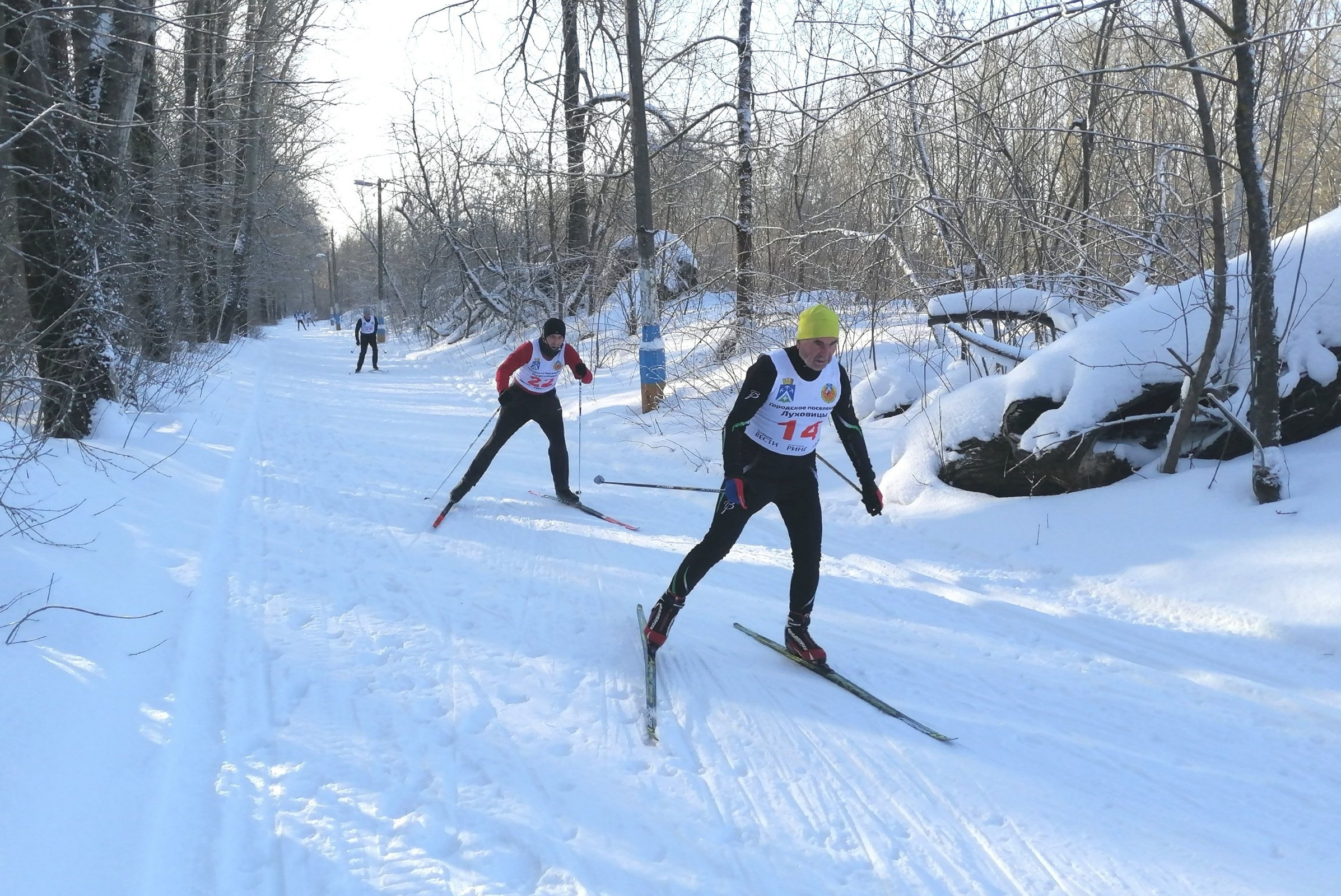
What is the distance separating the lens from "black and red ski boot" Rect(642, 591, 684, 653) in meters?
4.57

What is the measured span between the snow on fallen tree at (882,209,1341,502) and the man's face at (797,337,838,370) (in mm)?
3341

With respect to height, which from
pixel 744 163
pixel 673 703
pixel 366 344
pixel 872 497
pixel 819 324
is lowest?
pixel 673 703

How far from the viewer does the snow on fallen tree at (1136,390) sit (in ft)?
19.9

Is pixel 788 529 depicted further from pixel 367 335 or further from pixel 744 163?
pixel 367 335

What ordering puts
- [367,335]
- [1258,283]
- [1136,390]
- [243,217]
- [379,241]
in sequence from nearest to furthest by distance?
[1258,283], [1136,390], [367,335], [243,217], [379,241]

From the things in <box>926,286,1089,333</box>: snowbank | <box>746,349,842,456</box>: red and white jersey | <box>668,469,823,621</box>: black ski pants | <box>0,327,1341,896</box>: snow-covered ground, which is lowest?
<box>0,327,1341,896</box>: snow-covered ground

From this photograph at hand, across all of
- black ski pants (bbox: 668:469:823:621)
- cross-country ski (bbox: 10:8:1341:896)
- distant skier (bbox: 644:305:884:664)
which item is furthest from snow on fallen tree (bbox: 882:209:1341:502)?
black ski pants (bbox: 668:469:823:621)

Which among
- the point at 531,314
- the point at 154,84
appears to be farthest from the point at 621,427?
the point at 531,314

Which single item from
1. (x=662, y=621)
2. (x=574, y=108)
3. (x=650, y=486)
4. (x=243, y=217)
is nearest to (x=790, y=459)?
(x=662, y=621)

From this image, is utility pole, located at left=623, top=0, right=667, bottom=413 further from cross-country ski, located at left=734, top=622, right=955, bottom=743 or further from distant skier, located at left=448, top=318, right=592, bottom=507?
cross-country ski, located at left=734, top=622, right=955, bottom=743

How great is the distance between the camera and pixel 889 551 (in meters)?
6.79

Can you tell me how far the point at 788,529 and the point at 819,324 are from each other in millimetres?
1137

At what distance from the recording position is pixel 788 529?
15.1ft

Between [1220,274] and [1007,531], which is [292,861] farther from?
[1220,274]
